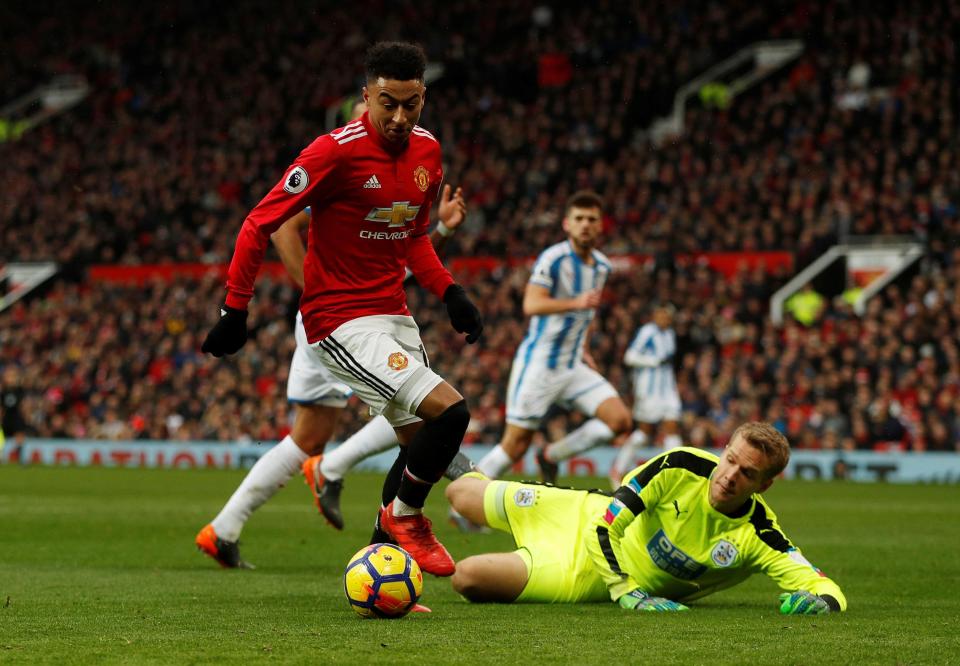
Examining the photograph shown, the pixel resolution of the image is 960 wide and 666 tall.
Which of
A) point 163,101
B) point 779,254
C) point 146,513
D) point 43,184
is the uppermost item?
point 163,101

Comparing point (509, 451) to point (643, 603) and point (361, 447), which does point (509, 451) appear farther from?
point (643, 603)

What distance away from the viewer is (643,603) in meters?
6.29

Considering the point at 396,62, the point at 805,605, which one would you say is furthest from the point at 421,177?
the point at 805,605

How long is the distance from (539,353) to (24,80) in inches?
1352

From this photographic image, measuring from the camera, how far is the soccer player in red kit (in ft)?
20.2

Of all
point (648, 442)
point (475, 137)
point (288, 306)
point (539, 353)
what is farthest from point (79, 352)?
point (539, 353)

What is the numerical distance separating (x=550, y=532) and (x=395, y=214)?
1.71 meters

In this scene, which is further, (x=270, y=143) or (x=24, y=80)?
(x=24, y=80)

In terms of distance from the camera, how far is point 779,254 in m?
25.0

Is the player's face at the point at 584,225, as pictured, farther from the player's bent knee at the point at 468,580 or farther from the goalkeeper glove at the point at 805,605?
the goalkeeper glove at the point at 805,605

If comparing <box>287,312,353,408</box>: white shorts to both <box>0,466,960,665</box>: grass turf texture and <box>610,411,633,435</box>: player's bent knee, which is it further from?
<box>610,411,633,435</box>: player's bent knee

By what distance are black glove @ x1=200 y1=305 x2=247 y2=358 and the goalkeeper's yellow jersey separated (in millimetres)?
1848

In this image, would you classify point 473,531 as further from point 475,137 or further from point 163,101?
point 163,101

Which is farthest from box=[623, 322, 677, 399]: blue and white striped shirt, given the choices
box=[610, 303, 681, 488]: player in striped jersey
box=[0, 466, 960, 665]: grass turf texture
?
box=[0, 466, 960, 665]: grass turf texture
